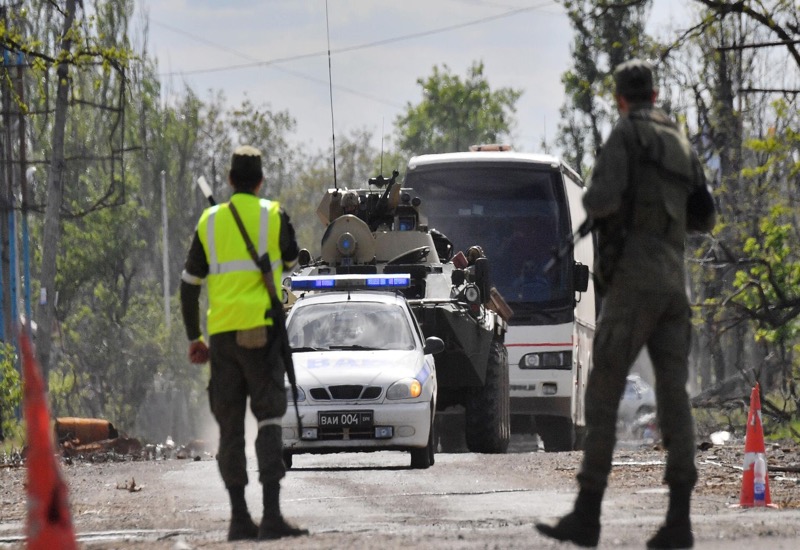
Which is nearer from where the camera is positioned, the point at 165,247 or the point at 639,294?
the point at 639,294

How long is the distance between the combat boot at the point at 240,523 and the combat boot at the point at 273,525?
0.05 m

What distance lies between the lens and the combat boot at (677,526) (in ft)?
24.1

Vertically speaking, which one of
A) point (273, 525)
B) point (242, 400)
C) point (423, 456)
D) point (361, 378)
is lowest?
point (423, 456)

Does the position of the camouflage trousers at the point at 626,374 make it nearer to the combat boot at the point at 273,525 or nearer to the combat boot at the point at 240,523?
the combat boot at the point at 273,525

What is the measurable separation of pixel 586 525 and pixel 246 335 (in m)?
2.21

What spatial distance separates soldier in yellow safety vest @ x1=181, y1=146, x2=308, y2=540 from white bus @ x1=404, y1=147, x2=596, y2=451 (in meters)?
12.3

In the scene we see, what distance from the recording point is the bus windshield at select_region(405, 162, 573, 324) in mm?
21375

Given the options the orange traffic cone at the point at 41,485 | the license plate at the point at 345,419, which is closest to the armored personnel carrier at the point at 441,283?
the license plate at the point at 345,419

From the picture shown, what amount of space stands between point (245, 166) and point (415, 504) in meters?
3.04

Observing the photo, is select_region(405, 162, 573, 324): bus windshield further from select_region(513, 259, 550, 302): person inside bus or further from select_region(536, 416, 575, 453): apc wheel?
select_region(536, 416, 575, 453): apc wheel

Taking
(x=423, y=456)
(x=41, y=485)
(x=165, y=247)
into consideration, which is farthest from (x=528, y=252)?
(x=165, y=247)

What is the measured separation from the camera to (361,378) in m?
14.9

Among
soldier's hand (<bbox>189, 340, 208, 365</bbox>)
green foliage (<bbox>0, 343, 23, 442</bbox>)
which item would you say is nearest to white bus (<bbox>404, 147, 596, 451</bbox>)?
green foliage (<bbox>0, 343, 23, 442</bbox>)

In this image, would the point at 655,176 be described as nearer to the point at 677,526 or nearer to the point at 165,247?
the point at 677,526
